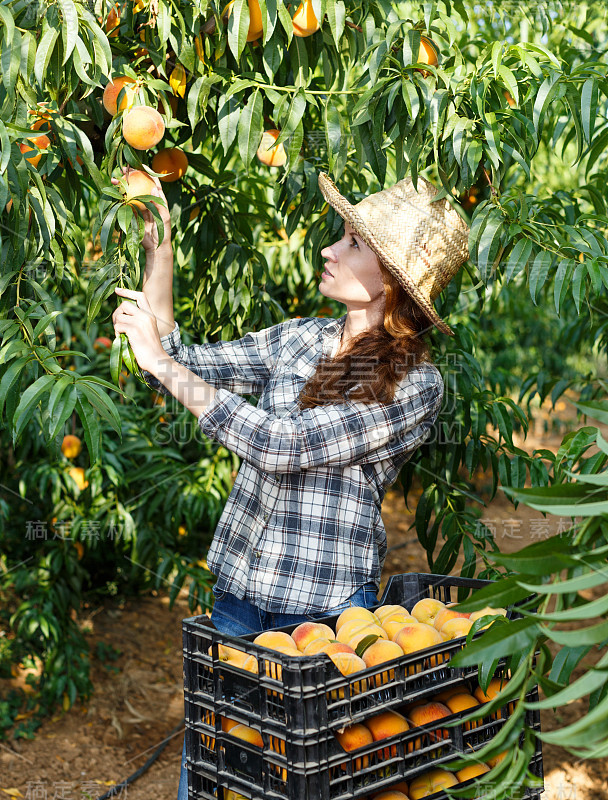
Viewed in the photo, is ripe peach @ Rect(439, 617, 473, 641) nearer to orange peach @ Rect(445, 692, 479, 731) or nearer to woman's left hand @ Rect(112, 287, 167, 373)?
orange peach @ Rect(445, 692, 479, 731)

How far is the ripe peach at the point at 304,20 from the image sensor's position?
5.40 ft

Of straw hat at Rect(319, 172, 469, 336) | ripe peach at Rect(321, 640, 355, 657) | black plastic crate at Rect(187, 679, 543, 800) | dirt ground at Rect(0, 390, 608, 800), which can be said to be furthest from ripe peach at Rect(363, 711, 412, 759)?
dirt ground at Rect(0, 390, 608, 800)

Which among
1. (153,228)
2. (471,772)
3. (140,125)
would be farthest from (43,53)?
(471,772)

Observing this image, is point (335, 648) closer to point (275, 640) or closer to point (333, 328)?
point (275, 640)

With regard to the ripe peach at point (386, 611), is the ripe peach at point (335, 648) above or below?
above

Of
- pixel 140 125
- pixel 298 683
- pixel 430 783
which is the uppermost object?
pixel 140 125

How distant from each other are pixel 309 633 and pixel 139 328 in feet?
2.08

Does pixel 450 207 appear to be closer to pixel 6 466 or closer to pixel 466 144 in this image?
pixel 466 144

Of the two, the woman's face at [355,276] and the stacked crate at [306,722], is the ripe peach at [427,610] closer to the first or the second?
the stacked crate at [306,722]

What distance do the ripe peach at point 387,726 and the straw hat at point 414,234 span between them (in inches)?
33.7

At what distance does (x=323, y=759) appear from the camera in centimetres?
112

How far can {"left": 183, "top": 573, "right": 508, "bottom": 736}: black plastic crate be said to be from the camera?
1.11 metres

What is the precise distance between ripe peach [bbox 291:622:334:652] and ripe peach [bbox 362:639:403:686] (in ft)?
0.36

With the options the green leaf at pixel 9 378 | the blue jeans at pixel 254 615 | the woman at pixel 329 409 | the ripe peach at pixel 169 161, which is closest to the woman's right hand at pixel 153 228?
the woman at pixel 329 409
